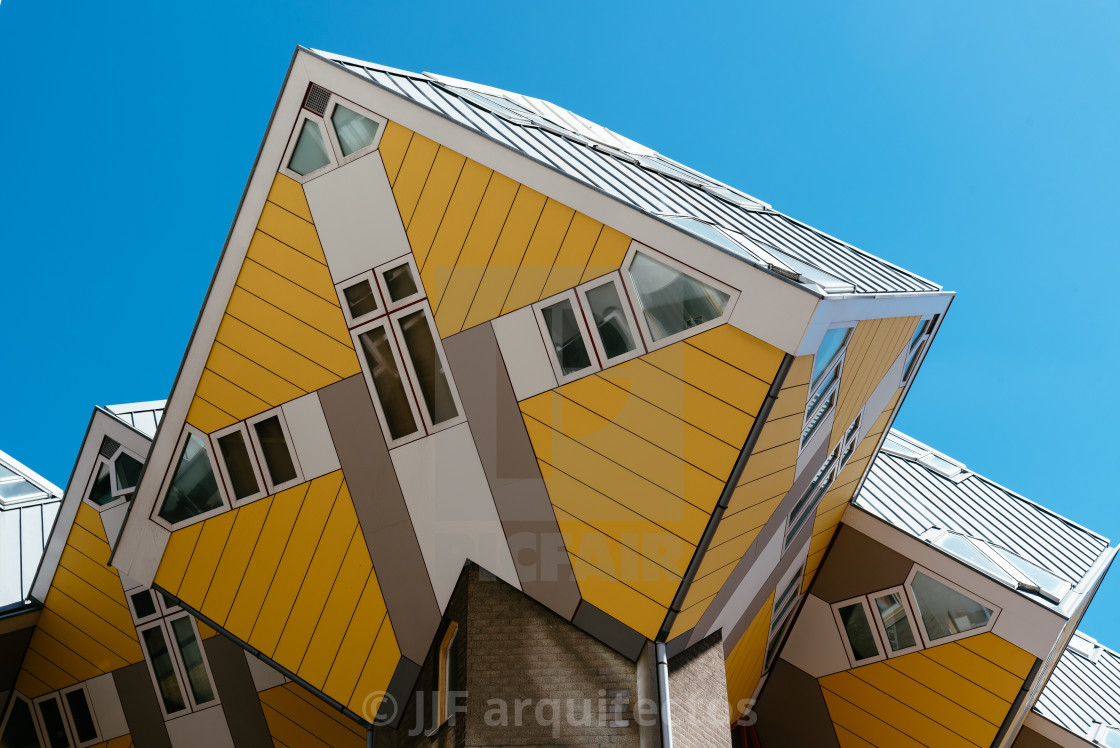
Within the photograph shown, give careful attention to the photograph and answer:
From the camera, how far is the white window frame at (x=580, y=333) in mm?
9883

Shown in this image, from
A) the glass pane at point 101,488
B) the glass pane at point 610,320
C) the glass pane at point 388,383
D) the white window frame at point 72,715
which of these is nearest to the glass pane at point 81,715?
the white window frame at point 72,715

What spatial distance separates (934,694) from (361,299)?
37.0 feet

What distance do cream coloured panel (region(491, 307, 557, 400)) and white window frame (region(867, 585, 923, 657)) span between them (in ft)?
27.5

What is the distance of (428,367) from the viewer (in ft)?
35.2

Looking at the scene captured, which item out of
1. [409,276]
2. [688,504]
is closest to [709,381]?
[688,504]

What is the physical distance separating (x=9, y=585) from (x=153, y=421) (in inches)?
155

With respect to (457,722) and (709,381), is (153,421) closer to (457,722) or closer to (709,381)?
(457,722)

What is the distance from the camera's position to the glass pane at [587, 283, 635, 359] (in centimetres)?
973

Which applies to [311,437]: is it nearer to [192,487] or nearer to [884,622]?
[192,487]

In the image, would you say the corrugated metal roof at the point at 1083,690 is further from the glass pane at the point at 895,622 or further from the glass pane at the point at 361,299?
the glass pane at the point at 361,299

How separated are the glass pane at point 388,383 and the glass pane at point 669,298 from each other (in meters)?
3.34

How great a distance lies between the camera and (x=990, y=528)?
16.5 meters

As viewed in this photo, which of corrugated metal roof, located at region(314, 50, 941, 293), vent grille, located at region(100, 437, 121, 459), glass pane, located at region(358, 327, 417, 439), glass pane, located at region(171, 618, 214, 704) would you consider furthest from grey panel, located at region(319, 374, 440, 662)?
vent grille, located at region(100, 437, 121, 459)

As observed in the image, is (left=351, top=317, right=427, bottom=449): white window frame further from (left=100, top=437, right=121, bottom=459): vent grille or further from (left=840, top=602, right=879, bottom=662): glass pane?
(left=840, top=602, right=879, bottom=662): glass pane
